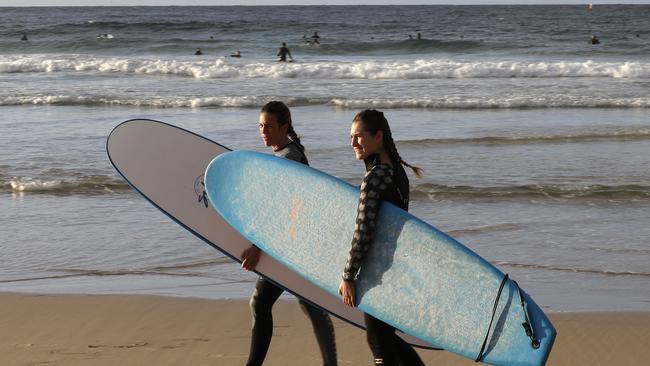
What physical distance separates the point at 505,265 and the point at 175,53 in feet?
89.3

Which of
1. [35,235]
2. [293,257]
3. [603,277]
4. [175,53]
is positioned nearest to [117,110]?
[35,235]

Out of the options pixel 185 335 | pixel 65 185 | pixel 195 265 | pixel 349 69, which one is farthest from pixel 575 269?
pixel 349 69

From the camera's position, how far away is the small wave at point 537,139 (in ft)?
38.2

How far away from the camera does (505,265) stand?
247 inches

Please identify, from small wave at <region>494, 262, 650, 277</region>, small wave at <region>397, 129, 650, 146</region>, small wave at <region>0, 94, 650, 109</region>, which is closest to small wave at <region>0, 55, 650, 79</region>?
small wave at <region>0, 94, 650, 109</region>

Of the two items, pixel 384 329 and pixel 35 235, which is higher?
pixel 384 329

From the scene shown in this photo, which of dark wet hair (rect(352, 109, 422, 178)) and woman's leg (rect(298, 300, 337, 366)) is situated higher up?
dark wet hair (rect(352, 109, 422, 178))

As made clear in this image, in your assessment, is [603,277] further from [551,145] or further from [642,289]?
[551,145]

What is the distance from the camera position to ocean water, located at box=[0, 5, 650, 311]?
20.3ft

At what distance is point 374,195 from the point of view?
329 cm

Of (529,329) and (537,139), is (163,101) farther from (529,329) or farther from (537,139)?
(529,329)

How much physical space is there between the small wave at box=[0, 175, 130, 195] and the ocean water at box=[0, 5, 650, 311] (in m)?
0.03

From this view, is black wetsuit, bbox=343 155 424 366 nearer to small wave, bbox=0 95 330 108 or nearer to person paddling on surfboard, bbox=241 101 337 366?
person paddling on surfboard, bbox=241 101 337 366

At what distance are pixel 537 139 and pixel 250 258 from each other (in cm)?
868
